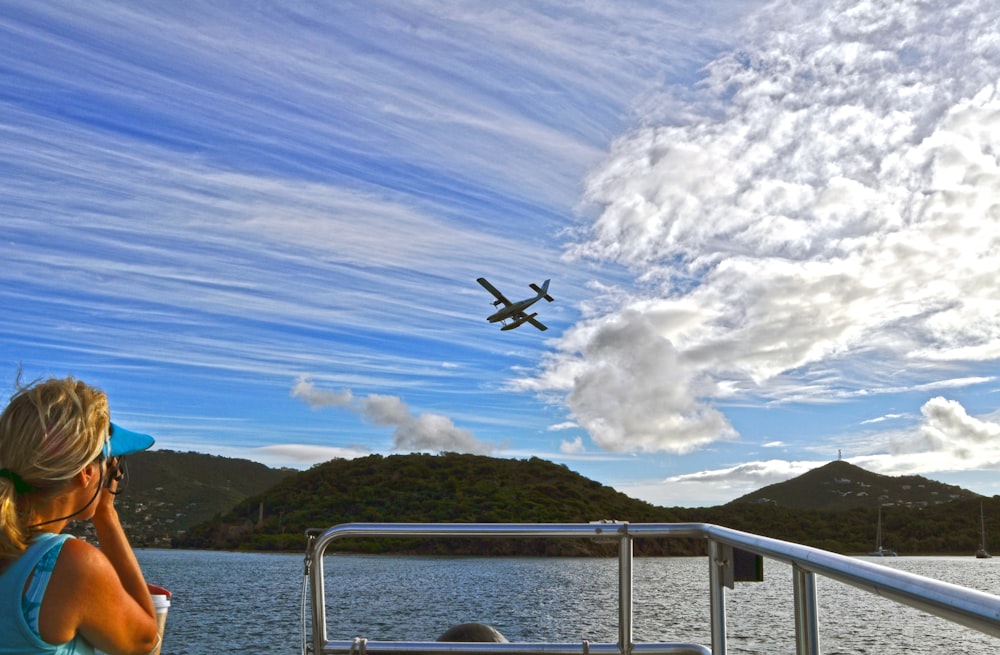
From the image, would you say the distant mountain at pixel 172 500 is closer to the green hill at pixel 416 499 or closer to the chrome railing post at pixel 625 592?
the green hill at pixel 416 499

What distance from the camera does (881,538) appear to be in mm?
116125

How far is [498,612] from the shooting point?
52.9m

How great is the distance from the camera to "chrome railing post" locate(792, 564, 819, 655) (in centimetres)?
199

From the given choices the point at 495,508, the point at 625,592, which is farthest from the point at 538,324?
the point at 495,508

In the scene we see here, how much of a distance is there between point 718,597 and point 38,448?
2.22 m

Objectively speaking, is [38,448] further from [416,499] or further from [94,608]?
[416,499]

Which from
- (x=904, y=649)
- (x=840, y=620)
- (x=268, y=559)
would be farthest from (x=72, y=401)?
(x=268, y=559)

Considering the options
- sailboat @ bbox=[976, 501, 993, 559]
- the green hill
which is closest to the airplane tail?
the green hill

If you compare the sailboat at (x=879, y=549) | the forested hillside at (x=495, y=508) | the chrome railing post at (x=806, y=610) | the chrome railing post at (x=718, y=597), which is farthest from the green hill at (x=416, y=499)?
the chrome railing post at (x=806, y=610)

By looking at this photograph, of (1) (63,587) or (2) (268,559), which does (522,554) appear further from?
(1) (63,587)

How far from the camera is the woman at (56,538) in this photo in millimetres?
1527

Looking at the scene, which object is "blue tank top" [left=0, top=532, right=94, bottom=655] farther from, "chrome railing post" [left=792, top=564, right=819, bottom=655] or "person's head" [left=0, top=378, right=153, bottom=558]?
"chrome railing post" [left=792, top=564, right=819, bottom=655]

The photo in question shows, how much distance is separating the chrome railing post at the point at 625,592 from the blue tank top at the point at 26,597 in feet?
6.74

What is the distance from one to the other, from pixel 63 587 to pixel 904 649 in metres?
46.7
